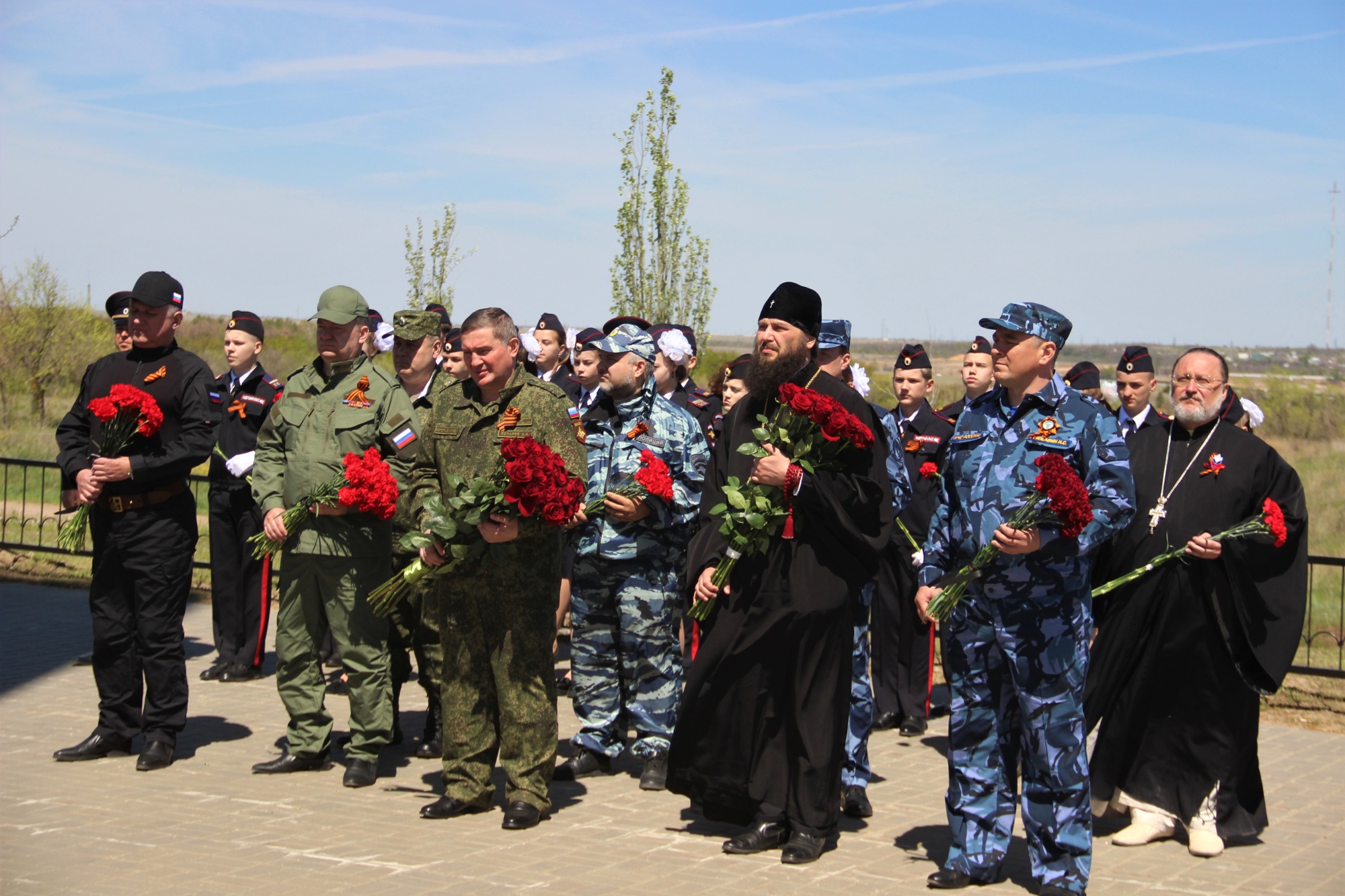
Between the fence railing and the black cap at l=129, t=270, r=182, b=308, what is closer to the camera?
the black cap at l=129, t=270, r=182, b=308

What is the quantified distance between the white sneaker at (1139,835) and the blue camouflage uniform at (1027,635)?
1.08 metres

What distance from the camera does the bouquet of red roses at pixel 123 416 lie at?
7211 millimetres

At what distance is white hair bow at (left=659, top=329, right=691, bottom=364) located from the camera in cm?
958

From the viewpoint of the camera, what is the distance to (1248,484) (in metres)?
6.68

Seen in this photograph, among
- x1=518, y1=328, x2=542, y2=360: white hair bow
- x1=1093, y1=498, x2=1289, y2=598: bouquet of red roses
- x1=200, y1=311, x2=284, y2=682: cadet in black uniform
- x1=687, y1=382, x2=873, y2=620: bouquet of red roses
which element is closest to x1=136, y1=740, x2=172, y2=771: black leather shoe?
x1=200, y1=311, x2=284, y2=682: cadet in black uniform

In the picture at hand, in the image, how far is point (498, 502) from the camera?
243 inches

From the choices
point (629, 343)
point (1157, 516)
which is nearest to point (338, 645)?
point (629, 343)

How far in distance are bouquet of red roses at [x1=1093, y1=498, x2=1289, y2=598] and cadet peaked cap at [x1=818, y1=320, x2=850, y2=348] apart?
7.08ft

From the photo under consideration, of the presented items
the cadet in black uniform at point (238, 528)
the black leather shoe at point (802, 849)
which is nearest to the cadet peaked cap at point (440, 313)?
the cadet in black uniform at point (238, 528)

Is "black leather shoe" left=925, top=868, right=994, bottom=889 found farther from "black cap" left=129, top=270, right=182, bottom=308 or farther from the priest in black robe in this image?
"black cap" left=129, top=270, right=182, bottom=308

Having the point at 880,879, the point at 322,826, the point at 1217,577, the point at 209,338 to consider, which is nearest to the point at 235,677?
the point at 322,826

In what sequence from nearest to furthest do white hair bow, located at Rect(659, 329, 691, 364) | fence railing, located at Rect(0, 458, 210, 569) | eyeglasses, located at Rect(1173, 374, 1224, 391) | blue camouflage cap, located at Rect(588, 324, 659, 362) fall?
1. eyeglasses, located at Rect(1173, 374, 1224, 391)
2. blue camouflage cap, located at Rect(588, 324, 659, 362)
3. white hair bow, located at Rect(659, 329, 691, 364)
4. fence railing, located at Rect(0, 458, 210, 569)

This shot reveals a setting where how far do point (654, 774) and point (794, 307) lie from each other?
9.20 ft

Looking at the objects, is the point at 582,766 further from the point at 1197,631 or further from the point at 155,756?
the point at 1197,631
